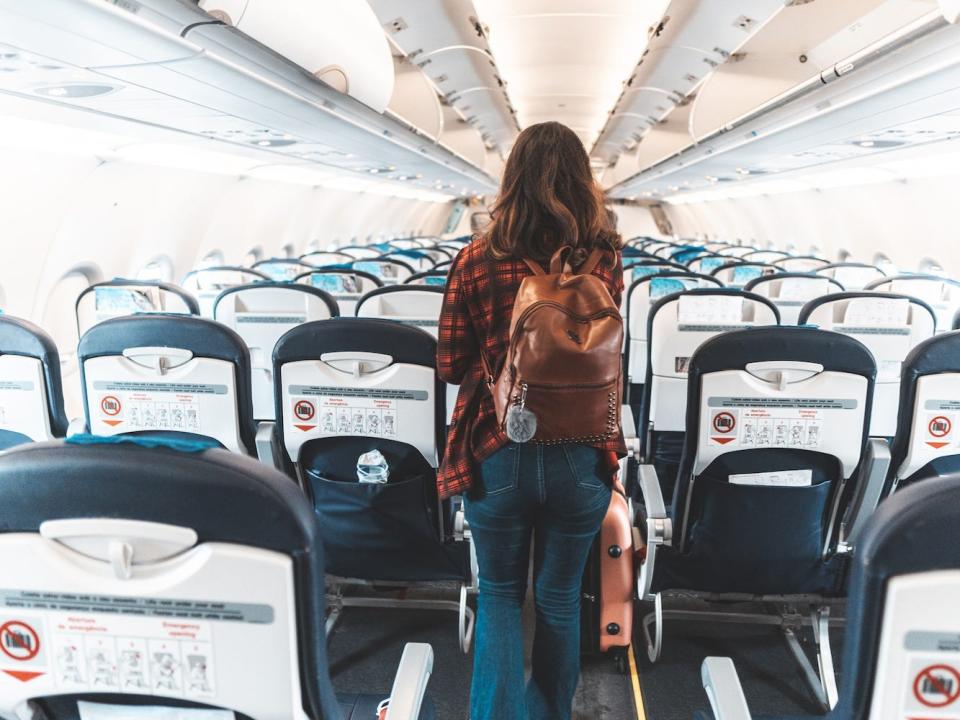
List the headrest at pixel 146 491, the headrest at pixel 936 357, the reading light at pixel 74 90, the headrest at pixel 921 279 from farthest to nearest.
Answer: the headrest at pixel 921 279 < the reading light at pixel 74 90 < the headrest at pixel 936 357 < the headrest at pixel 146 491

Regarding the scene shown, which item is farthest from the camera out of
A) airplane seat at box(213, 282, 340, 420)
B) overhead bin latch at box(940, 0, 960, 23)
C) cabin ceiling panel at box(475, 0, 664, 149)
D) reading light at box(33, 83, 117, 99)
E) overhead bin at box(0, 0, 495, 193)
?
cabin ceiling panel at box(475, 0, 664, 149)

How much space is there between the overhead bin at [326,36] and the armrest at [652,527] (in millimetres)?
2219

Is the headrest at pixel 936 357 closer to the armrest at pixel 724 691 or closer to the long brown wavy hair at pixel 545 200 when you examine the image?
the long brown wavy hair at pixel 545 200

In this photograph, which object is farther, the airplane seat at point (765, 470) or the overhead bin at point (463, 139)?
the overhead bin at point (463, 139)

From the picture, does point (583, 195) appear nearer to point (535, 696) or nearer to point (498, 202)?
point (498, 202)

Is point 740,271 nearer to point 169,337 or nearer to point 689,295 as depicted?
point 689,295

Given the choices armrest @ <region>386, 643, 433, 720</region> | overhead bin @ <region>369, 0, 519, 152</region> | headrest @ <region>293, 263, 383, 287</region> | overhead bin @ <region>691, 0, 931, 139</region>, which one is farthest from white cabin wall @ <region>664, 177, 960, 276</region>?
armrest @ <region>386, 643, 433, 720</region>

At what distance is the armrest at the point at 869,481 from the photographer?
2.54 meters

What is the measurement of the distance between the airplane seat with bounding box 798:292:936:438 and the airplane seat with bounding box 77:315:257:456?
299 centimetres

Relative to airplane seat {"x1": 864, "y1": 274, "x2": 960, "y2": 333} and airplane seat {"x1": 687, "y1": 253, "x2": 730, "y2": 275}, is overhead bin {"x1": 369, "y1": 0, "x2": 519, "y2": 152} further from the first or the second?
airplane seat {"x1": 864, "y1": 274, "x2": 960, "y2": 333}

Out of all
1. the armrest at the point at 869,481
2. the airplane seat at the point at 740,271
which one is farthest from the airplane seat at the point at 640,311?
the armrest at the point at 869,481

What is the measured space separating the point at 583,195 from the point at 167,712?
154 cm

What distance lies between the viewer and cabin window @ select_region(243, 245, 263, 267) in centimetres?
1195

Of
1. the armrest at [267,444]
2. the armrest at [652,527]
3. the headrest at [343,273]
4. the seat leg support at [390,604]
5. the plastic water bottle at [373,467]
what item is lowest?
the seat leg support at [390,604]
